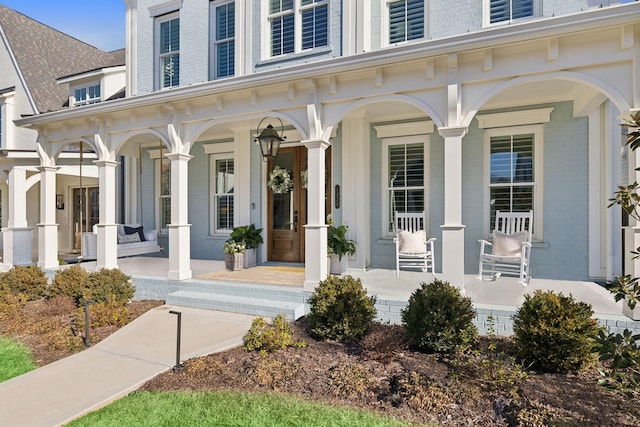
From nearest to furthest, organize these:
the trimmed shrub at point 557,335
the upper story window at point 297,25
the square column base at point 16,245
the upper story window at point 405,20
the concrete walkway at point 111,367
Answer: the concrete walkway at point 111,367 < the trimmed shrub at point 557,335 < the upper story window at point 405,20 < the upper story window at point 297,25 < the square column base at point 16,245

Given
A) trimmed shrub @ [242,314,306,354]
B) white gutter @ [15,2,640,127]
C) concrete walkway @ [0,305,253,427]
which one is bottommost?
concrete walkway @ [0,305,253,427]

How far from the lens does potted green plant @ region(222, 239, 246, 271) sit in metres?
6.92

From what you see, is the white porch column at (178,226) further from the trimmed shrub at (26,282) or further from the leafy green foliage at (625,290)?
the leafy green foliage at (625,290)

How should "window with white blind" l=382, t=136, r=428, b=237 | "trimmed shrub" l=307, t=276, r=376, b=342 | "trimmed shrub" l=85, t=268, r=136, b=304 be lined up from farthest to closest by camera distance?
"window with white blind" l=382, t=136, r=428, b=237 < "trimmed shrub" l=85, t=268, r=136, b=304 < "trimmed shrub" l=307, t=276, r=376, b=342

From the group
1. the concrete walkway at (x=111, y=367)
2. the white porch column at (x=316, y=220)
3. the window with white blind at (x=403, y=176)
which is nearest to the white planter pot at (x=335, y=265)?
the white porch column at (x=316, y=220)

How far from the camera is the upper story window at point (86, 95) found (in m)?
11.6

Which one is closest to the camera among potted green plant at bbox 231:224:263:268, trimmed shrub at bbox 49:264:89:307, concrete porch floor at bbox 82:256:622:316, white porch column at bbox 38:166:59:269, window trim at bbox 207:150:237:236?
concrete porch floor at bbox 82:256:622:316

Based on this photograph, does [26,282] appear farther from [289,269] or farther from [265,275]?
[289,269]

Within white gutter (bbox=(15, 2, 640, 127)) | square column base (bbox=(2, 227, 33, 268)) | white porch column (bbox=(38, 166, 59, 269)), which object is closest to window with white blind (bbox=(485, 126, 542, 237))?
white gutter (bbox=(15, 2, 640, 127))

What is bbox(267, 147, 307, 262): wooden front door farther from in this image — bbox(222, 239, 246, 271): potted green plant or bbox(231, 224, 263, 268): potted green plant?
bbox(222, 239, 246, 271): potted green plant

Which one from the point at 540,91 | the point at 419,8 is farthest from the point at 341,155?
the point at 540,91

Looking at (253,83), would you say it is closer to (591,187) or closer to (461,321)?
(461,321)

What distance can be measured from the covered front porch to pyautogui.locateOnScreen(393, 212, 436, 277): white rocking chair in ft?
0.76

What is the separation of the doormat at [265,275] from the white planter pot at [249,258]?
158 millimetres
